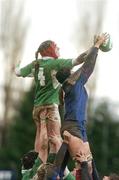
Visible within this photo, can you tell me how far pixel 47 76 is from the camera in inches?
423

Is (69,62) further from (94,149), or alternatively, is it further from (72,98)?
(94,149)

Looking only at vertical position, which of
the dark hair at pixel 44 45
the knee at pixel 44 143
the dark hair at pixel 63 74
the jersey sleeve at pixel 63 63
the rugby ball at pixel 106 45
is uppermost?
the dark hair at pixel 44 45

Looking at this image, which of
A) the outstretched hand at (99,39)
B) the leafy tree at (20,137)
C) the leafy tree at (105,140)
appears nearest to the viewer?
the outstretched hand at (99,39)

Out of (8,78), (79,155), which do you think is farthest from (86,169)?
(8,78)

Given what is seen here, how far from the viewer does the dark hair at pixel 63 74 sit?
9.77 m

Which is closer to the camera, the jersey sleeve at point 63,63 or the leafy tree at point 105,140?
the jersey sleeve at point 63,63

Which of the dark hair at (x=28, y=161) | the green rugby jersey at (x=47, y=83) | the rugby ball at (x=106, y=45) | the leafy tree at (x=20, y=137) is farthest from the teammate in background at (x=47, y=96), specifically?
the leafy tree at (x=20, y=137)

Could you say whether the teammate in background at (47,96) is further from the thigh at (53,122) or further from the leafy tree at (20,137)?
the leafy tree at (20,137)

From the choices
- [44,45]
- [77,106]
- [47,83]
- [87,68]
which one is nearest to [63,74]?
[87,68]

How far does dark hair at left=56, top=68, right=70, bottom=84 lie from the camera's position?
9.77 m

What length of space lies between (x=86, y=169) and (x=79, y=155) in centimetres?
19

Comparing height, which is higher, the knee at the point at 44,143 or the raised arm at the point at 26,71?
the raised arm at the point at 26,71

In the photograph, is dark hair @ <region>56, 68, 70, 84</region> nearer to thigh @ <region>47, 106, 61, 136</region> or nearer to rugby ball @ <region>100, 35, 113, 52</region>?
rugby ball @ <region>100, 35, 113, 52</region>

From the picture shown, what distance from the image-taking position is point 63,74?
9.79 m
